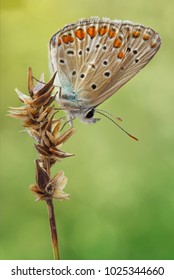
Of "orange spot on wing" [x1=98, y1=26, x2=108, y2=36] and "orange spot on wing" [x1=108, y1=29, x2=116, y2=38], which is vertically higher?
"orange spot on wing" [x1=98, y1=26, x2=108, y2=36]

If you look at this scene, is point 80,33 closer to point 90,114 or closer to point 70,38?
point 70,38

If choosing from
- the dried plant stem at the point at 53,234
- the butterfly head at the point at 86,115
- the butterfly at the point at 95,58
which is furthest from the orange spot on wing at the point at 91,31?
the dried plant stem at the point at 53,234

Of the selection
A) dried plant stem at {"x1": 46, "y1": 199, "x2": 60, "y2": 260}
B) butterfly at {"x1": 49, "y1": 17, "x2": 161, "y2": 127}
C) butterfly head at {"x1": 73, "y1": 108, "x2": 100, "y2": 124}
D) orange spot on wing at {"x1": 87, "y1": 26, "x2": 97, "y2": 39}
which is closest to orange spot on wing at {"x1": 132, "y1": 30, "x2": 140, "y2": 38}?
butterfly at {"x1": 49, "y1": 17, "x2": 161, "y2": 127}

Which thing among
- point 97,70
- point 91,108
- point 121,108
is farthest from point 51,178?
point 121,108

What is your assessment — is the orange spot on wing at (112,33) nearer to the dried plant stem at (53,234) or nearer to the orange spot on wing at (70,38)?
the orange spot on wing at (70,38)

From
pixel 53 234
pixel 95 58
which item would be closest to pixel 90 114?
pixel 95 58

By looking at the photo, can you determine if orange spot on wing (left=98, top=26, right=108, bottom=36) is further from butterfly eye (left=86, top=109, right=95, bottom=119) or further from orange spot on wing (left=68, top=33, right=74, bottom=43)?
butterfly eye (left=86, top=109, right=95, bottom=119)
